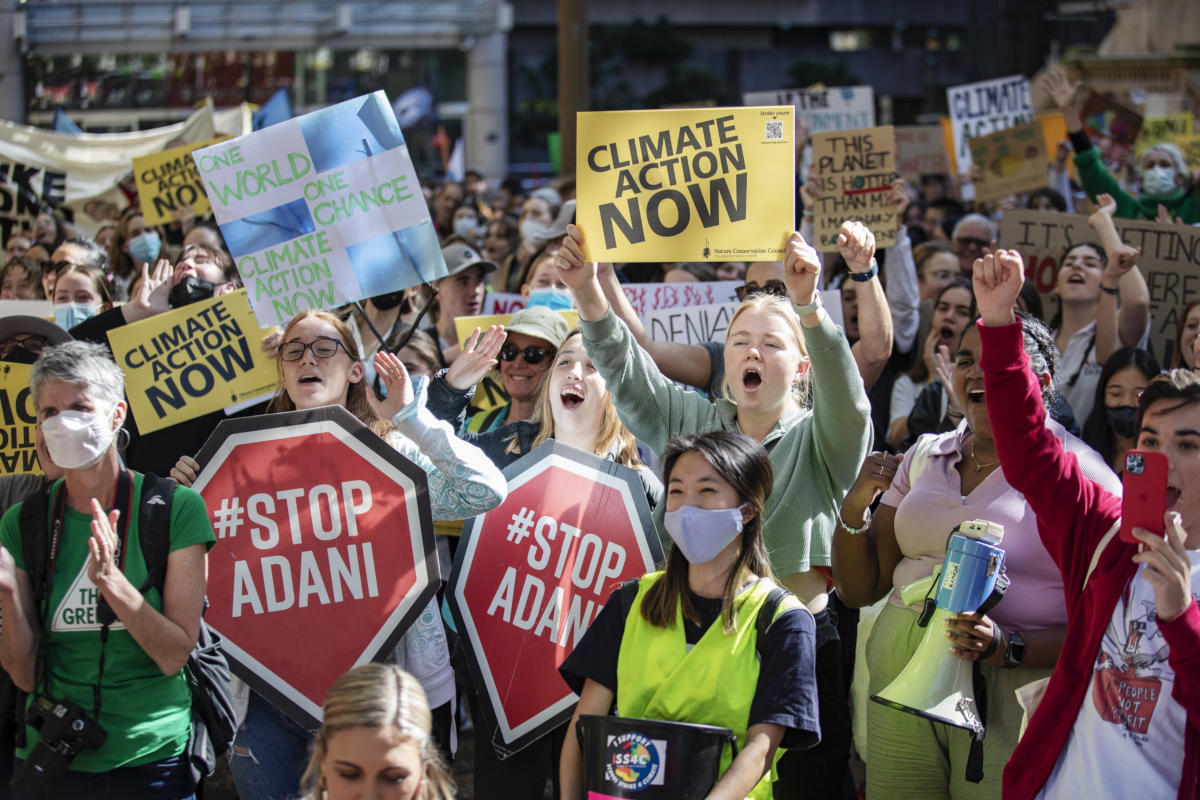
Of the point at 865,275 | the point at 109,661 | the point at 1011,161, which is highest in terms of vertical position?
the point at 1011,161

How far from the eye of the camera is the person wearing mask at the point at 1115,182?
7922mm

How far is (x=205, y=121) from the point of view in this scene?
1206 cm

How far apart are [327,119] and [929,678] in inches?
126

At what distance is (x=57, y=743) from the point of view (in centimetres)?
321

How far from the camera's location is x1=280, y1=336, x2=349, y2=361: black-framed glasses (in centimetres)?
412

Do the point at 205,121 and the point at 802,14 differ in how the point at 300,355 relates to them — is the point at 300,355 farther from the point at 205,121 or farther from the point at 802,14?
the point at 802,14

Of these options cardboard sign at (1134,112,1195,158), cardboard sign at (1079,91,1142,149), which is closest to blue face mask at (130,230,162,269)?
cardboard sign at (1079,91,1142,149)

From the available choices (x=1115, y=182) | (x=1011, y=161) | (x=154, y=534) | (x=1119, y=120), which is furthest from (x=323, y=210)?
(x=1119, y=120)

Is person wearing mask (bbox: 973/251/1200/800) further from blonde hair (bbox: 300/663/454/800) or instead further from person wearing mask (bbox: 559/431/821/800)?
blonde hair (bbox: 300/663/454/800)

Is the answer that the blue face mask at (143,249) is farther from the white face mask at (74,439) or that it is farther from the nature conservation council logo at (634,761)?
the nature conservation council logo at (634,761)

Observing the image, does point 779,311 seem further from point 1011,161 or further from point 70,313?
point 1011,161

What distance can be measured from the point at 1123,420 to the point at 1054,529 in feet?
6.29

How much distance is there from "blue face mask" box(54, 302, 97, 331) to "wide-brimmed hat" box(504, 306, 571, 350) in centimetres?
233

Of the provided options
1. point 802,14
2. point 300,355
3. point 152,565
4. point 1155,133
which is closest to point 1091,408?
point 300,355
